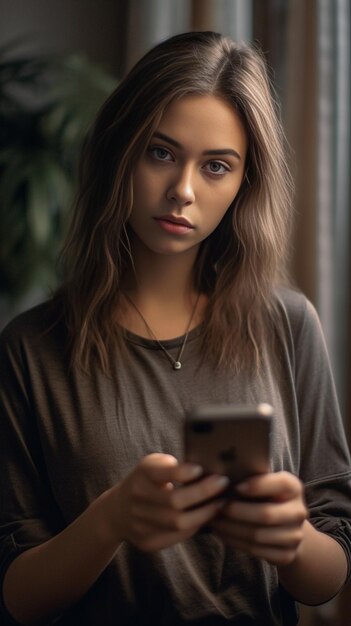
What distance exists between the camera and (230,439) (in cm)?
83

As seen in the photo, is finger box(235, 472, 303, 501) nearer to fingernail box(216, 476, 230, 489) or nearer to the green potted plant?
fingernail box(216, 476, 230, 489)

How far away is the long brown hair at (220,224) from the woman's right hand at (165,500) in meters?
0.32

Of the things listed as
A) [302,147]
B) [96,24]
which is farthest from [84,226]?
[96,24]

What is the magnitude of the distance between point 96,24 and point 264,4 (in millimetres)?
942

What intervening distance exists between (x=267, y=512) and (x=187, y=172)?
0.43 metres

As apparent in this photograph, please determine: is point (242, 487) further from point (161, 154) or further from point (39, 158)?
point (39, 158)

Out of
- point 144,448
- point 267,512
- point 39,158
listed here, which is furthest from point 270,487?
point 39,158

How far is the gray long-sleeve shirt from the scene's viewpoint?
111 cm

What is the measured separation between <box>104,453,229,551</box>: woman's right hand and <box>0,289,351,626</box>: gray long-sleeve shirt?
219 millimetres

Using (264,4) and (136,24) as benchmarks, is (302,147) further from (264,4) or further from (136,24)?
(136,24)

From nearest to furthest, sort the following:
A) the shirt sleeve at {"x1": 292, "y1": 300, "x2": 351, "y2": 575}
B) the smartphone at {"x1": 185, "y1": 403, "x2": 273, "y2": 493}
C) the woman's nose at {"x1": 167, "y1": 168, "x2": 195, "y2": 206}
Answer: the smartphone at {"x1": 185, "y1": 403, "x2": 273, "y2": 493}
the woman's nose at {"x1": 167, "y1": 168, "x2": 195, "y2": 206}
the shirt sleeve at {"x1": 292, "y1": 300, "x2": 351, "y2": 575}

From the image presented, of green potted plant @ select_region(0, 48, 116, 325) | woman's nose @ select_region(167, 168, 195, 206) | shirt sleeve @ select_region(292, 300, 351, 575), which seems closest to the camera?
woman's nose @ select_region(167, 168, 195, 206)

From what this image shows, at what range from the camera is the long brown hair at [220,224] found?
3.62 ft

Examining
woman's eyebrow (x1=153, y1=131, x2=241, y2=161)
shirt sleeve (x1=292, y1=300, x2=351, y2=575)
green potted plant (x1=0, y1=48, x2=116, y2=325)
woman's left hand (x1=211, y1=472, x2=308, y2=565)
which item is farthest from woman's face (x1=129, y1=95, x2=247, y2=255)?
green potted plant (x1=0, y1=48, x2=116, y2=325)
